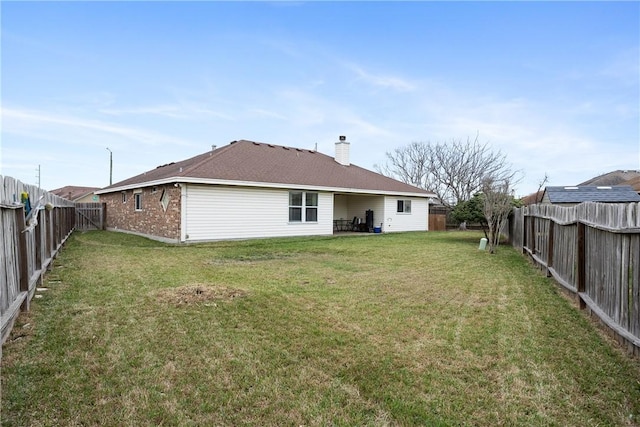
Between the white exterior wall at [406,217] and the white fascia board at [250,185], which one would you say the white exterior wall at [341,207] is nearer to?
the white exterior wall at [406,217]

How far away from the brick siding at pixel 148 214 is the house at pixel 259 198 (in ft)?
0.12

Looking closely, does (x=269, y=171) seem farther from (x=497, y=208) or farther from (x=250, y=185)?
(x=497, y=208)

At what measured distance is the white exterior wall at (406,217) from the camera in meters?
21.4

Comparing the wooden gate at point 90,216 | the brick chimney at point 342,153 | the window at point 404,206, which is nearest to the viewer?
the window at point 404,206

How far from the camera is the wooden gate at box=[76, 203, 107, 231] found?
A: 72.8 feet

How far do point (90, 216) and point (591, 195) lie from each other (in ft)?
82.8

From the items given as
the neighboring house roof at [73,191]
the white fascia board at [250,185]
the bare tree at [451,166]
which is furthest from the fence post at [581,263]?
the neighboring house roof at [73,191]

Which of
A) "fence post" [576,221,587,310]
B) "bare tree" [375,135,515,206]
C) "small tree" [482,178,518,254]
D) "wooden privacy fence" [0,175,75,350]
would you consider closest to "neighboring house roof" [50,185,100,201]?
"bare tree" [375,135,515,206]

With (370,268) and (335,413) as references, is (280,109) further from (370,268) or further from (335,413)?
(335,413)

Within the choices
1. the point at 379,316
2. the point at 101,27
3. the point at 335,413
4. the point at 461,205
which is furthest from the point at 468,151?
the point at 335,413

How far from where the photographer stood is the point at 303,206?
1748 cm

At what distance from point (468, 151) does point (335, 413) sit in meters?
33.1

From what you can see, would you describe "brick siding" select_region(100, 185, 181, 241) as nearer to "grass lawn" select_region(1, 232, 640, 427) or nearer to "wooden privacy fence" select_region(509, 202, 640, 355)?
"grass lawn" select_region(1, 232, 640, 427)

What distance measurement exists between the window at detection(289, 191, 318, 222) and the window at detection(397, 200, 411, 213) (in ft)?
20.2
